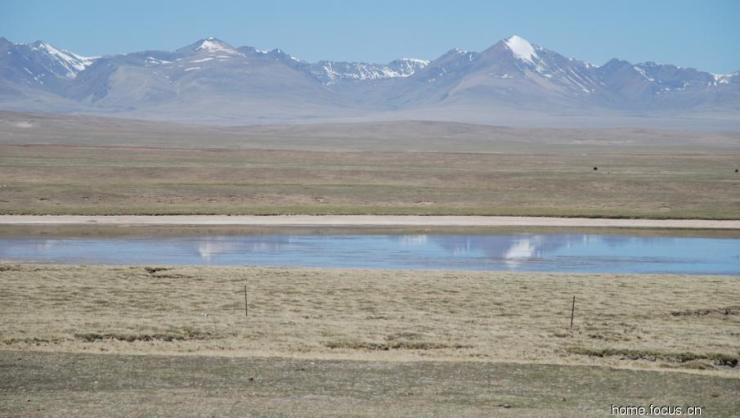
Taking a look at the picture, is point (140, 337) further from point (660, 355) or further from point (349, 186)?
point (349, 186)

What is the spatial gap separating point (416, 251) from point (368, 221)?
1075 cm

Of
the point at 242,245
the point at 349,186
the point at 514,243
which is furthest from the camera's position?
the point at 349,186

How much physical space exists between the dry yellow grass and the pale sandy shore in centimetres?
1679

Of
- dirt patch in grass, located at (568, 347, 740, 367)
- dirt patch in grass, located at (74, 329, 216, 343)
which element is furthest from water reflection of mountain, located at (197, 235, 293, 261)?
dirt patch in grass, located at (568, 347, 740, 367)

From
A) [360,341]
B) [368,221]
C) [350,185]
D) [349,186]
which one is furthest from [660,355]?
[350,185]

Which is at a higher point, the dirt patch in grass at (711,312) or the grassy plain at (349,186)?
the dirt patch in grass at (711,312)

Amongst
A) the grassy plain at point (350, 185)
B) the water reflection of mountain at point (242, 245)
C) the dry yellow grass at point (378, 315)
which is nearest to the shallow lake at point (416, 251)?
the water reflection of mountain at point (242, 245)

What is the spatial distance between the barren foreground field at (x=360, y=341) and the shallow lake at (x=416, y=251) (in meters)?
3.89

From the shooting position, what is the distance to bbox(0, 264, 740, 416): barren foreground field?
14.3 meters

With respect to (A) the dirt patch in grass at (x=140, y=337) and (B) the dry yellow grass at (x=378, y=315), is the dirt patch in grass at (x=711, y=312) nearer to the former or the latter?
(B) the dry yellow grass at (x=378, y=315)

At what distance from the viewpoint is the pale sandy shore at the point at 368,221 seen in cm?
4525

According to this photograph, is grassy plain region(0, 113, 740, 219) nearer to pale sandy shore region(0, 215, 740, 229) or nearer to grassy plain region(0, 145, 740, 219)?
grassy plain region(0, 145, 740, 219)

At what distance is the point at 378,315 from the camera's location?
2178 centimetres

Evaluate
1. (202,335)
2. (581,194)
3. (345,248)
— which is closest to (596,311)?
(202,335)
